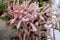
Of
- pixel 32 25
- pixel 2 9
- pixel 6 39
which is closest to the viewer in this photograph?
pixel 32 25

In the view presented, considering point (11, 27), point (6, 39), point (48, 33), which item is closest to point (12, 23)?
point (11, 27)

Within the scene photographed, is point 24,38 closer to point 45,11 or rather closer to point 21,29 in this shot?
point 21,29

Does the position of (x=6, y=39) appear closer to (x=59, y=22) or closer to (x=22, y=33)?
(x=22, y=33)

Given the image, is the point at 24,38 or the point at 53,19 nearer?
the point at 24,38

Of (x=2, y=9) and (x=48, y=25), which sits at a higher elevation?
(x=2, y=9)

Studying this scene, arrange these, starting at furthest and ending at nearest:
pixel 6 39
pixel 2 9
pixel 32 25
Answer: pixel 2 9 → pixel 6 39 → pixel 32 25

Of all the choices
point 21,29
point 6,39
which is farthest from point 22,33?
point 6,39

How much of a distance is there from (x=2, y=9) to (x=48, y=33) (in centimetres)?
42

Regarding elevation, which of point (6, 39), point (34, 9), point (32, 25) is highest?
point (34, 9)

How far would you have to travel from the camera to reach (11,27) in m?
1.18

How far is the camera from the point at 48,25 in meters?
1.16

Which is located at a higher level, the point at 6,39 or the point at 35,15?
the point at 35,15

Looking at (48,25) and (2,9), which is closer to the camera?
(48,25)

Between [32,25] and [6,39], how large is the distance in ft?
0.80
